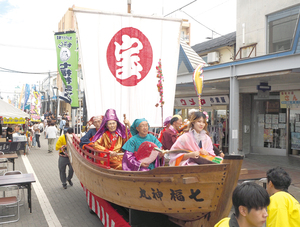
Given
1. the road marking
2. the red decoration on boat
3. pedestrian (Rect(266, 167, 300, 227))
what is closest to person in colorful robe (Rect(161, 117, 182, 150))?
the red decoration on boat

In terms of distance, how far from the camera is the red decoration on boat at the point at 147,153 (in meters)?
3.59

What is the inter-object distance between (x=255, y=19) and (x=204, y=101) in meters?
4.74

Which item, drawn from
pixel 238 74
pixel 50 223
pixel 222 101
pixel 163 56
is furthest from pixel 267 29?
pixel 50 223

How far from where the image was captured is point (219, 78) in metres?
9.45

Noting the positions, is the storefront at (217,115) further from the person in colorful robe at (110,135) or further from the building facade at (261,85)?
the person in colorful robe at (110,135)

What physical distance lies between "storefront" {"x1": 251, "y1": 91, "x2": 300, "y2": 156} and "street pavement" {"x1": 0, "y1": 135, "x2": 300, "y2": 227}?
63cm

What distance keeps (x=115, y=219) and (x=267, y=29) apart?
1121cm

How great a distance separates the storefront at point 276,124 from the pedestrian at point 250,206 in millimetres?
9939

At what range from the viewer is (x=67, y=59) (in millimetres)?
10914

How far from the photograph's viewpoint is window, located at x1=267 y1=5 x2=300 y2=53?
35.0ft

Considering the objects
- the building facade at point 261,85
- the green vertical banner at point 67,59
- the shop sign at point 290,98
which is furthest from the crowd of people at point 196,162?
the shop sign at point 290,98

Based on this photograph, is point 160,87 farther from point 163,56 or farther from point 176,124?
point 163,56

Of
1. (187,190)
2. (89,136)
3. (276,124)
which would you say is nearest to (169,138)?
(89,136)

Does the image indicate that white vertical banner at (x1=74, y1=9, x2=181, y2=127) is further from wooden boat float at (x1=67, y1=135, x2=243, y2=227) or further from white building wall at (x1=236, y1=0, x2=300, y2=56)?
white building wall at (x1=236, y1=0, x2=300, y2=56)
